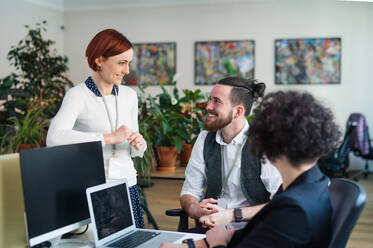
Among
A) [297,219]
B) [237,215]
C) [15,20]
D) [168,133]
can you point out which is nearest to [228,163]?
[237,215]

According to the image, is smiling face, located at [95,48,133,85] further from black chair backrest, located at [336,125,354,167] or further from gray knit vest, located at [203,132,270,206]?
black chair backrest, located at [336,125,354,167]

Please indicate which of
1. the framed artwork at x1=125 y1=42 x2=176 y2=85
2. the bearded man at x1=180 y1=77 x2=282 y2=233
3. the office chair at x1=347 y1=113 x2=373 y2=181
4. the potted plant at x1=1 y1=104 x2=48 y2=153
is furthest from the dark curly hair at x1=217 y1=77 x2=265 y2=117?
the framed artwork at x1=125 y1=42 x2=176 y2=85

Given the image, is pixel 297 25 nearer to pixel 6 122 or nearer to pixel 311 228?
pixel 6 122

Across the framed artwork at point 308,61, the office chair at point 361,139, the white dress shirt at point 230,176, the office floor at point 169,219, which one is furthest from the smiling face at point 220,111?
the framed artwork at point 308,61

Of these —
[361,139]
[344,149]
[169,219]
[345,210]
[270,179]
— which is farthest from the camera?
[361,139]

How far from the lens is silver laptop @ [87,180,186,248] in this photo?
4.79 feet

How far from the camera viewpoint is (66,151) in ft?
4.84

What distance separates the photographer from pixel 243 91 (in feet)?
7.25

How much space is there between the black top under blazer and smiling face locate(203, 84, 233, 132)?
1.01 m

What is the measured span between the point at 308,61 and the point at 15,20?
5.69 meters

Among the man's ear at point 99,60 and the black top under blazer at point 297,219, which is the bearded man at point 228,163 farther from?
the black top under blazer at point 297,219

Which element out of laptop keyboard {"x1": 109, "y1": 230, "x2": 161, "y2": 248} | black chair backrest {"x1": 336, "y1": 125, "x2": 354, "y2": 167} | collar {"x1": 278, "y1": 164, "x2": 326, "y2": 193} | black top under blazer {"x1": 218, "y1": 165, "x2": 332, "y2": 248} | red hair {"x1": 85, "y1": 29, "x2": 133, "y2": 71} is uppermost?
red hair {"x1": 85, "y1": 29, "x2": 133, "y2": 71}

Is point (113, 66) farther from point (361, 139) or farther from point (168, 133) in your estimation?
point (361, 139)

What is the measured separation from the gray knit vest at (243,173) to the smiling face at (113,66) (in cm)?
67
